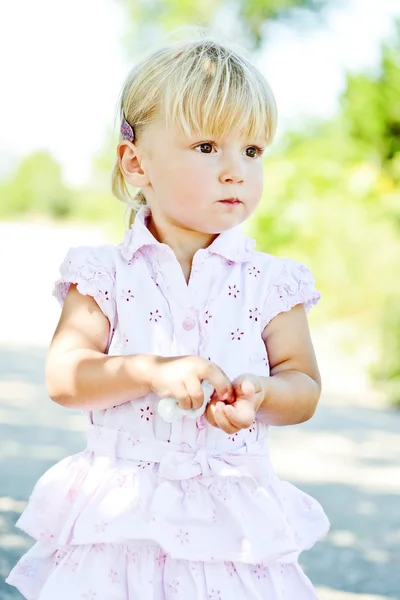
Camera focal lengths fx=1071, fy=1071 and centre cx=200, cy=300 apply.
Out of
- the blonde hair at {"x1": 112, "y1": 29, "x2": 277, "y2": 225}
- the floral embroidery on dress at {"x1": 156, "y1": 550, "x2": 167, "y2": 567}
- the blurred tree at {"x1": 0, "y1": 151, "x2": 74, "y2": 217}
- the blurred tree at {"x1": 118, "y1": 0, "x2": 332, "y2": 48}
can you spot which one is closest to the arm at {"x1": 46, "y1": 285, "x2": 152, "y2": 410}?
the floral embroidery on dress at {"x1": 156, "y1": 550, "x2": 167, "y2": 567}

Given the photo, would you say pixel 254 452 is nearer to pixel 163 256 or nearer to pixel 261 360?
pixel 261 360

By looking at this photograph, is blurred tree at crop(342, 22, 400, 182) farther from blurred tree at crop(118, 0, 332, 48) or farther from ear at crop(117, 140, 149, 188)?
ear at crop(117, 140, 149, 188)

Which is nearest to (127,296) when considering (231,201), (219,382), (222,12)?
(231,201)

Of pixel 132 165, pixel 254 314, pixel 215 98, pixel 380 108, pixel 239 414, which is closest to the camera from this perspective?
pixel 239 414

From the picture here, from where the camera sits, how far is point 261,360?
2.27 metres

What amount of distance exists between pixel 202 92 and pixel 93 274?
0.44 metres

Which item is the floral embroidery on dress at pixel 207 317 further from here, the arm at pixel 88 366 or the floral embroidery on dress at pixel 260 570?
the floral embroidery on dress at pixel 260 570

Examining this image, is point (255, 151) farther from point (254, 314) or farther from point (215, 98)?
point (254, 314)

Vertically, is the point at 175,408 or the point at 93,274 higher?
the point at 93,274

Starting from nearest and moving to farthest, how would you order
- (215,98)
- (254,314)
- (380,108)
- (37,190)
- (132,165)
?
1. (215,98)
2. (254,314)
3. (132,165)
4. (380,108)
5. (37,190)

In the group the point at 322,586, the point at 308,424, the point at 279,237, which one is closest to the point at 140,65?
the point at 322,586

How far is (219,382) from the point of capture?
1.96 m

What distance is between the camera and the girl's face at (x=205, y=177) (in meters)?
2.22

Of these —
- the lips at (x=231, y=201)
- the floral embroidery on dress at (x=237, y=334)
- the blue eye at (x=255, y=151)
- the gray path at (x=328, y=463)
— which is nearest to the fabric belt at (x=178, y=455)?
the floral embroidery on dress at (x=237, y=334)
